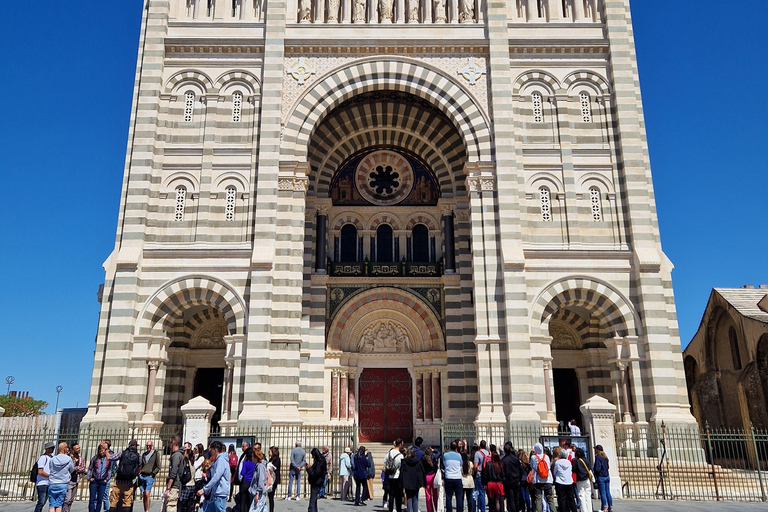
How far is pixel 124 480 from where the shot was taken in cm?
991

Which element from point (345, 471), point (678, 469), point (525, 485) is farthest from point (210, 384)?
point (678, 469)

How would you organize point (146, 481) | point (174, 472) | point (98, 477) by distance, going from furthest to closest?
1. point (146, 481)
2. point (98, 477)
3. point (174, 472)

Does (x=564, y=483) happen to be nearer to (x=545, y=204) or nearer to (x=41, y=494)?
(x=41, y=494)

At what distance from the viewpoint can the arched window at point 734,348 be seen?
24858mm

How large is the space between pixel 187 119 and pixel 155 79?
1693 millimetres

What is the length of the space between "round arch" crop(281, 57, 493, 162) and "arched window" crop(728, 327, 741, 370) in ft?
43.0

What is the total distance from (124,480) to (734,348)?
77.9ft

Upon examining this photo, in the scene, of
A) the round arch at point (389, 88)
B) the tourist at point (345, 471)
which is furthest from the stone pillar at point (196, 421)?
the round arch at point (389, 88)

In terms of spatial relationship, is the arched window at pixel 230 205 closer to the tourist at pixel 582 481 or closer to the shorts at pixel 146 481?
the shorts at pixel 146 481

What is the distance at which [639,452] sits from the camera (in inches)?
699

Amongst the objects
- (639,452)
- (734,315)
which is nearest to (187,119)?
(639,452)

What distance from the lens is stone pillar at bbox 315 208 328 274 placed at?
78.0 feet

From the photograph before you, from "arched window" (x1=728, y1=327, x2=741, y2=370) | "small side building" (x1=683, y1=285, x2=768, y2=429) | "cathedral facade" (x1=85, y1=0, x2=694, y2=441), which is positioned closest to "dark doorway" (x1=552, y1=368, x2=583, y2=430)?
"cathedral facade" (x1=85, y1=0, x2=694, y2=441)

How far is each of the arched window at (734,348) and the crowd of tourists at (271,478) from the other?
15695mm
